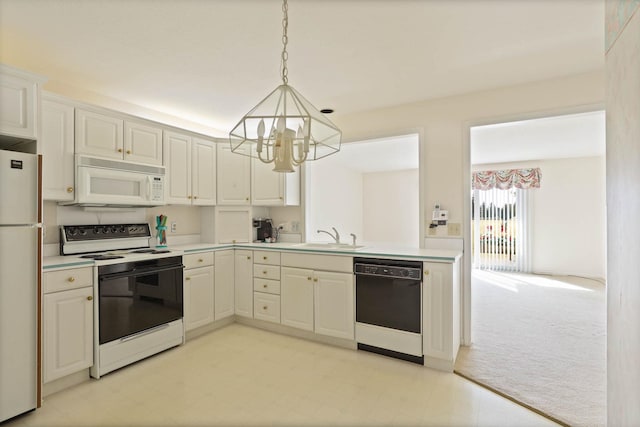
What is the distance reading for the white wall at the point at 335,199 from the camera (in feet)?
19.6

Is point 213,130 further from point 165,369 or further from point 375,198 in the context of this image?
point 375,198

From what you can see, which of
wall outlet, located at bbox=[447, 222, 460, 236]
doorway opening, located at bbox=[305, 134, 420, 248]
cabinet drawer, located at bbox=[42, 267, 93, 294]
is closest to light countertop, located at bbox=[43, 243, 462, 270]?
cabinet drawer, located at bbox=[42, 267, 93, 294]

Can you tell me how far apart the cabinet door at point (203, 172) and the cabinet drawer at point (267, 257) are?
840 mm

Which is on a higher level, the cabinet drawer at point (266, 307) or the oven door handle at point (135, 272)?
the oven door handle at point (135, 272)

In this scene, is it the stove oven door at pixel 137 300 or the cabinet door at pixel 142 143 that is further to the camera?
the cabinet door at pixel 142 143

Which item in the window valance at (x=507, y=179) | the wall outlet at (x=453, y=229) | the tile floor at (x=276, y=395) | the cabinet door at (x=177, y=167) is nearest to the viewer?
the tile floor at (x=276, y=395)

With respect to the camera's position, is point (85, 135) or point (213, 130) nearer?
point (85, 135)

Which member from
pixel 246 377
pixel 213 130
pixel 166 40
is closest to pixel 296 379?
pixel 246 377

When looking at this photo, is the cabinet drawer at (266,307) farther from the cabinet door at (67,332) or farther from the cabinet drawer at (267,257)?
the cabinet door at (67,332)

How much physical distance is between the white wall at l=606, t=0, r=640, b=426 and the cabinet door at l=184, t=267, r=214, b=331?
3104 millimetres

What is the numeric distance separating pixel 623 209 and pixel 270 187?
3.40 metres

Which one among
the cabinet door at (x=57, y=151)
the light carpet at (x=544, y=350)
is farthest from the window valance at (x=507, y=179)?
the cabinet door at (x=57, y=151)

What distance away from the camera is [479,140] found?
5023mm

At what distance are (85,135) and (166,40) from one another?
1165 millimetres
